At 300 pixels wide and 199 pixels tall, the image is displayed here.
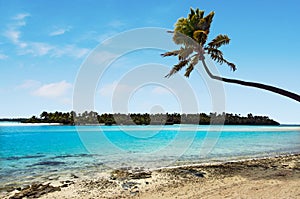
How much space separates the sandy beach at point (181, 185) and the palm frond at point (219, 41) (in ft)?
23.4

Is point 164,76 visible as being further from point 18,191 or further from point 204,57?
point 18,191

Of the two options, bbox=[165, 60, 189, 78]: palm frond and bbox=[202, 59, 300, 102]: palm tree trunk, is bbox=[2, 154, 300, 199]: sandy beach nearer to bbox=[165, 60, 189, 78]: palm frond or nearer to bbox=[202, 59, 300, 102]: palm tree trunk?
bbox=[202, 59, 300, 102]: palm tree trunk

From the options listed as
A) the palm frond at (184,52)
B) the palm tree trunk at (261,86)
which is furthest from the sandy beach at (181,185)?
the palm frond at (184,52)

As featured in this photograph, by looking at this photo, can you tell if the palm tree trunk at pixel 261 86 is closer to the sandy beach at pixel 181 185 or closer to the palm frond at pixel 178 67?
the palm frond at pixel 178 67

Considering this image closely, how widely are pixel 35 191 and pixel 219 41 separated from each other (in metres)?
11.6

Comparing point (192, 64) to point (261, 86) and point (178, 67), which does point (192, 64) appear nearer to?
point (178, 67)

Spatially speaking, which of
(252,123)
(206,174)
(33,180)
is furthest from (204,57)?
(252,123)

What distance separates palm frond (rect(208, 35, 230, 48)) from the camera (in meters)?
15.1

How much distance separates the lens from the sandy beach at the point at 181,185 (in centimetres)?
760

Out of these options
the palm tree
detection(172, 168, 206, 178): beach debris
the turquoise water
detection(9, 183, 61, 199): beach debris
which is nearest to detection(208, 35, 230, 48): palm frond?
the palm tree

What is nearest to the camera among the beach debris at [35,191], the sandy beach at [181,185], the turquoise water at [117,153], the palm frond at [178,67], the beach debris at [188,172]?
the sandy beach at [181,185]

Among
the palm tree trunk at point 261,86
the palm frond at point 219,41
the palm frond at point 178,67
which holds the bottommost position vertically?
the palm tree trunk at point 261,86

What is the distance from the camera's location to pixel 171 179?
987 centimetres

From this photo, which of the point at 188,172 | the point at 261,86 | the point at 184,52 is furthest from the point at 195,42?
the point at 188,172
